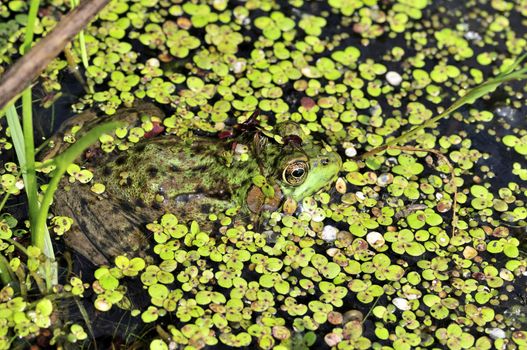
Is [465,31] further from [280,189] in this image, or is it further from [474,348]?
[474,348]

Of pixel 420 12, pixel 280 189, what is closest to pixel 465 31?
pixel 420 12

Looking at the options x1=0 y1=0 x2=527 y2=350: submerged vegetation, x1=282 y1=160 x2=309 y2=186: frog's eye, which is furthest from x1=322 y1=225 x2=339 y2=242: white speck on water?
x1=282 y1=160 x2=309 y2=186: frog's eye

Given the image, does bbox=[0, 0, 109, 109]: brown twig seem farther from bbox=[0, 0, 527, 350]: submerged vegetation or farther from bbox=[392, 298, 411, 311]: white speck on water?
bbox=[392, 298, 411, 311]: white speck on water

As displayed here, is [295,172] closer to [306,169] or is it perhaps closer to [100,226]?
[306,169]

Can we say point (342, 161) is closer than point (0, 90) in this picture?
No

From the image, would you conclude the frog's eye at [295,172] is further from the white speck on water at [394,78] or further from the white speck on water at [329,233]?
→ the white speck on water at [394,78]
